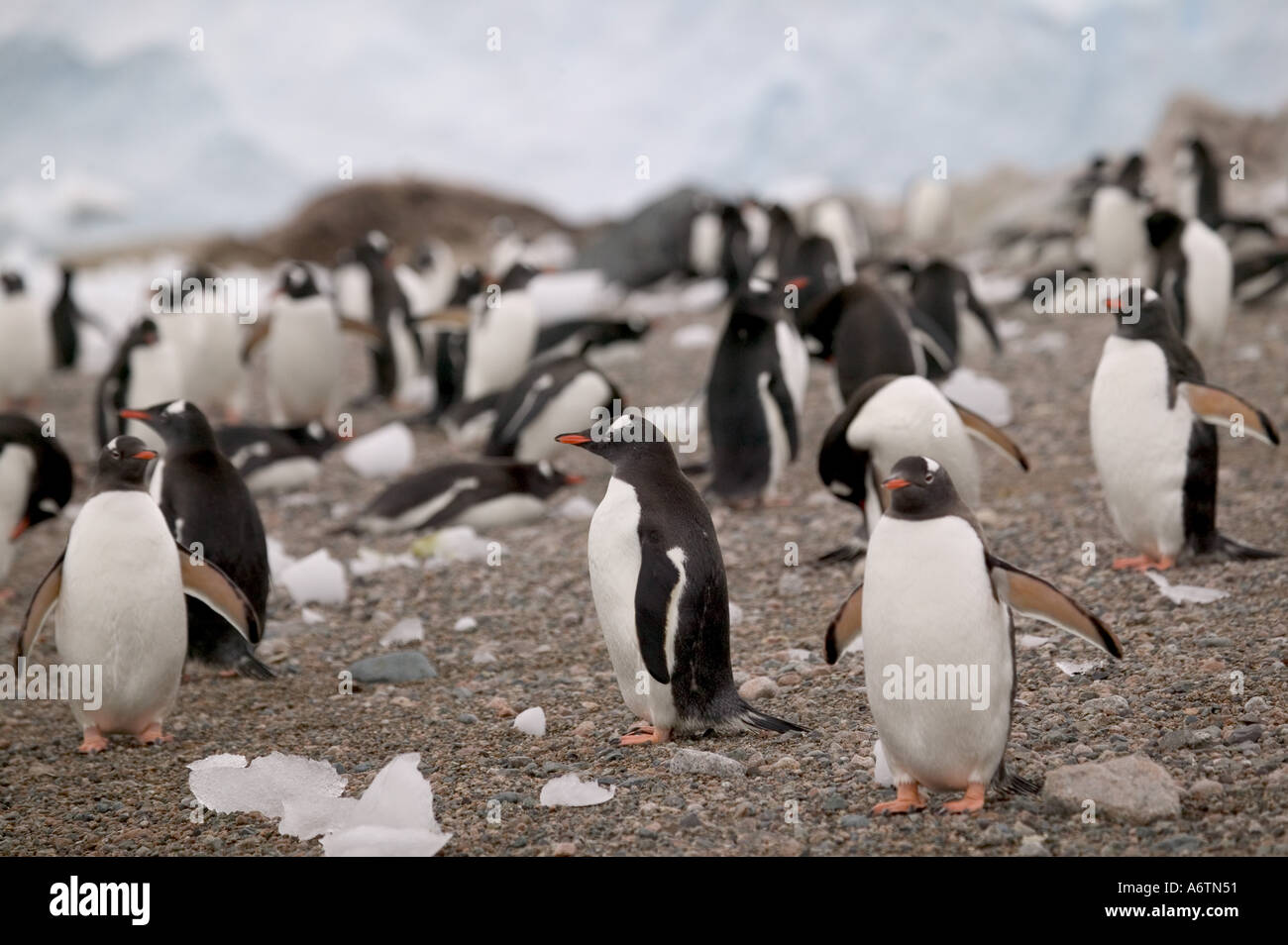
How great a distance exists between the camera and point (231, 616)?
4137 millimetres

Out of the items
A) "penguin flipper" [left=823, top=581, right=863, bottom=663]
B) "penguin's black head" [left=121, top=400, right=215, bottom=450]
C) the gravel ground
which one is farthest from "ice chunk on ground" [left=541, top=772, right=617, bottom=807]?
"penguin's black head" [left=121, top=400, right=215, bottom=450]

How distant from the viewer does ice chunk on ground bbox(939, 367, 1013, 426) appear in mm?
7266

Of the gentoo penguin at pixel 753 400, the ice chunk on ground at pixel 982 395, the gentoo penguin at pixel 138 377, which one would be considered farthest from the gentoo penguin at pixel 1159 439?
the gentoo penguin at pixel 138 377

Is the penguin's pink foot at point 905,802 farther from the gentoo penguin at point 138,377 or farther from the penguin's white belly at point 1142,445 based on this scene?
the gentoo penguin at point 138,377

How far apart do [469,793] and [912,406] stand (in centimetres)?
229

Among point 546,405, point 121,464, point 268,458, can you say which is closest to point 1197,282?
point 546,405

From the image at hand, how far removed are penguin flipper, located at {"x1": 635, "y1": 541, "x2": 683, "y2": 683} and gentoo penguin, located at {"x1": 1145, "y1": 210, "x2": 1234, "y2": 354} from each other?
5390mm

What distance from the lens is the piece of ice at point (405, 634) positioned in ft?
16.2

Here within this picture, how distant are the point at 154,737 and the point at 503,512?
2684 millimetres

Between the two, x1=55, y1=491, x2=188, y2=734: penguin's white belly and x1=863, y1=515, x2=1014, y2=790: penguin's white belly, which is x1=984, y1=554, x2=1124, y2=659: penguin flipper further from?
x1=55, y1=491, x2=188, y2=734: penguin's white belly

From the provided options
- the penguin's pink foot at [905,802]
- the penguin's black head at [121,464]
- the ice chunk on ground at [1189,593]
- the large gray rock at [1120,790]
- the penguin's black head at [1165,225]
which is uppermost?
the penguin's black head at [1165,225]

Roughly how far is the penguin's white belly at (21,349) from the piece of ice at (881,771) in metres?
8.90
